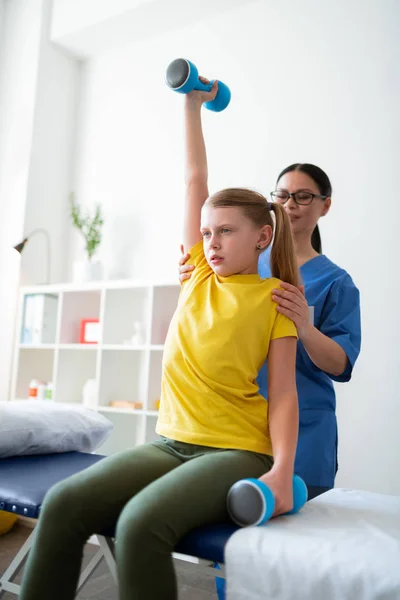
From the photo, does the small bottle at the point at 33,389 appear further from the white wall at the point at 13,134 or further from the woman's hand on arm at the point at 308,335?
the woman's hand on arm at the point at 308,335

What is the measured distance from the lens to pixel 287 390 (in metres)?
1.03

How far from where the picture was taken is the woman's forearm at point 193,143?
4.28 feet

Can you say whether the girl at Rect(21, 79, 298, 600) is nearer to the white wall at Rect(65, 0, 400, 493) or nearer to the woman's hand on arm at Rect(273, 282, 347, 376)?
the woman's hand on arm at Rect(273, 282, 347, 376)

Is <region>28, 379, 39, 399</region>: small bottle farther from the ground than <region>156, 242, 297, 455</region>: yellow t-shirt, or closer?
closer

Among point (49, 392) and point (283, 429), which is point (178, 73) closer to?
point (283, 429)

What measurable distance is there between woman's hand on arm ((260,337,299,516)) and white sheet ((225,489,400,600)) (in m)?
0.06

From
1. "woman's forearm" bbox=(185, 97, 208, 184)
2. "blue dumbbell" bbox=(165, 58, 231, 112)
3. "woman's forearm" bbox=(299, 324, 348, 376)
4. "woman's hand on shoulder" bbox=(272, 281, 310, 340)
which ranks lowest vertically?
"woman's forearm" bbox=(299, 324, 348, 376)

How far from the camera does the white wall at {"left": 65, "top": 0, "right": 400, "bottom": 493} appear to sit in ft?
8.01

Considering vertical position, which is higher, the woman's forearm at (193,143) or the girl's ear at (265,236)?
the woman's forearm at (193,143)

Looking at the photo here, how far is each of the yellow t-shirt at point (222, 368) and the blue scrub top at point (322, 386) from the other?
35 centimetres

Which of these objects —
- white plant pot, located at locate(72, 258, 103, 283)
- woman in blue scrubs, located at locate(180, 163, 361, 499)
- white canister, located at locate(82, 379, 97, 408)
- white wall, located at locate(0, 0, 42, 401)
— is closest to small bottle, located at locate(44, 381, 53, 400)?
white canister, located at locate(82, 379, 97, 408)

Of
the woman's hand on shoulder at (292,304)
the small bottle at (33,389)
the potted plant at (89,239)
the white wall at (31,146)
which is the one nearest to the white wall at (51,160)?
the white wall at (31,146)

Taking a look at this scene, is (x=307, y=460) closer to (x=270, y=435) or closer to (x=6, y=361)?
(x=270, y=435)

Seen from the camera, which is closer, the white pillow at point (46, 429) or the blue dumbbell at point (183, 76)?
the blue dumbbell at point (183, 76)
